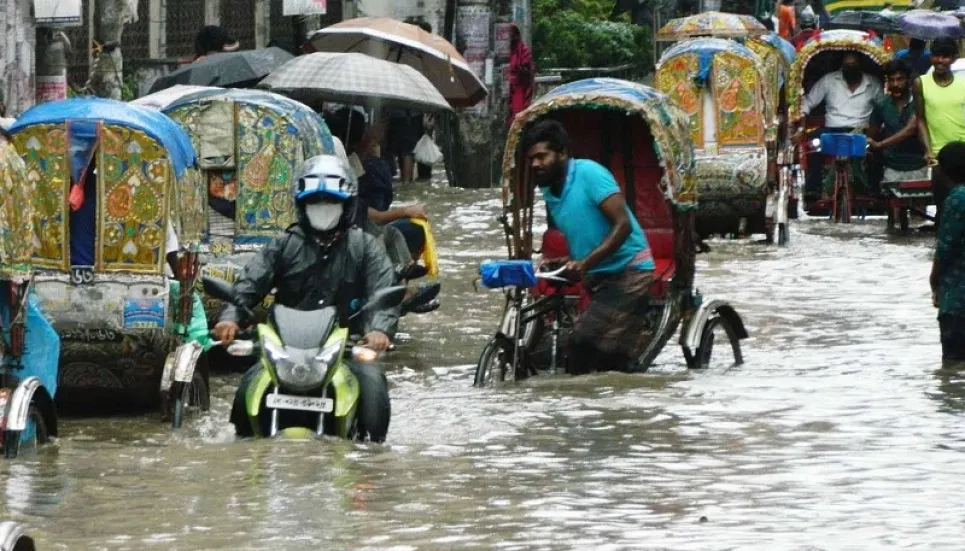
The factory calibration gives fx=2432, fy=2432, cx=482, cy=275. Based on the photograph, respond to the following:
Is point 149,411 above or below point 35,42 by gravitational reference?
below

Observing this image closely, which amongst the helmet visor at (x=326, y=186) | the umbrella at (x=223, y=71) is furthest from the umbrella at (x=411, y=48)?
the helmet visor at (x=326, y=186)

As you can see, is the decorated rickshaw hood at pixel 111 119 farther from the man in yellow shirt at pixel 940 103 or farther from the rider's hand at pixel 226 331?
the man in yellow shirt at pixel 940 103

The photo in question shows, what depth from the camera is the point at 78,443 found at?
11.5 m

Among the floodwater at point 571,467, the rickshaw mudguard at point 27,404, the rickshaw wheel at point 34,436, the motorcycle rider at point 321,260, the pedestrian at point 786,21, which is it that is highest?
the pedestrian at point 786,21

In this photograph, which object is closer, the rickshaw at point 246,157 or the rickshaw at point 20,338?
the rickshaw at point 20,338

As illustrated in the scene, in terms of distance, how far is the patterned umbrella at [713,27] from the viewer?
27.7 meters

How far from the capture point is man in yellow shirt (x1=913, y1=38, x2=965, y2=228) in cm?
2119

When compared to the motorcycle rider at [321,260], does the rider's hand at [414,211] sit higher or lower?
lower

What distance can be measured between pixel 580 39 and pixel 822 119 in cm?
1804

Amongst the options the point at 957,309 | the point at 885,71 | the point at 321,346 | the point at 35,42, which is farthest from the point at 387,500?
the point at 885,71

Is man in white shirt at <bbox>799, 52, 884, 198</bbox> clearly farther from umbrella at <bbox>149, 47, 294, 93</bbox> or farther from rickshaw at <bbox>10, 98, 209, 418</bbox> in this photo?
rickshaw at <bbox>10, 98, 209, 418</bbox>

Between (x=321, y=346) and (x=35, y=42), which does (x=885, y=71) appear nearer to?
(x=35, y=42)

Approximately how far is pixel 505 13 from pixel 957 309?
1864cm

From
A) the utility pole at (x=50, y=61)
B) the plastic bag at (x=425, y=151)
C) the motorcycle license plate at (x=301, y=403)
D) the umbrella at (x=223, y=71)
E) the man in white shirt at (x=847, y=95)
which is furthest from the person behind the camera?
the plastic bag at (x=425, y=151)
